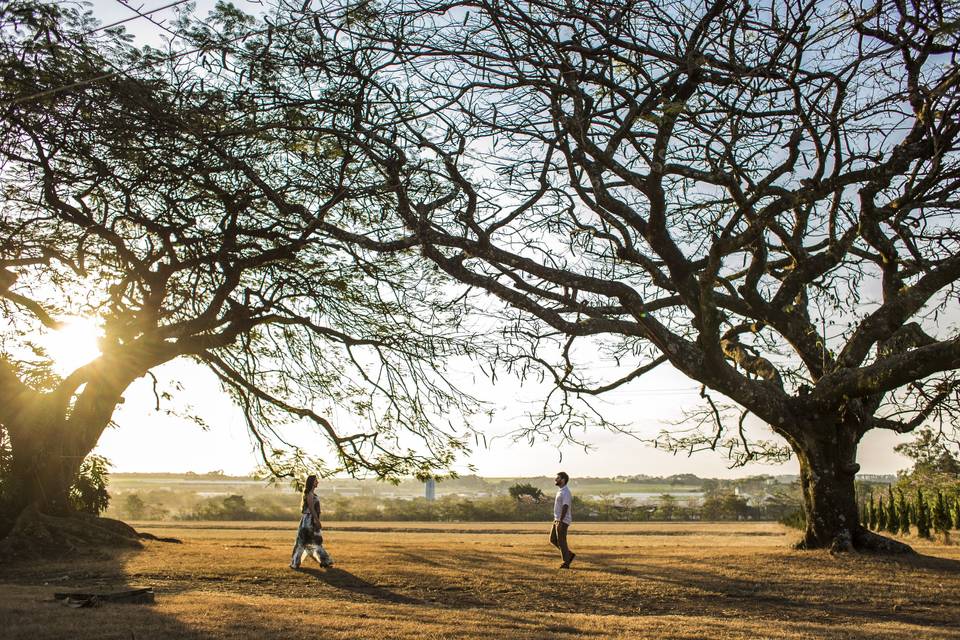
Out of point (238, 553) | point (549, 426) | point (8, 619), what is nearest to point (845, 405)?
point (549, 426)

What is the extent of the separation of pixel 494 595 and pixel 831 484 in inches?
298

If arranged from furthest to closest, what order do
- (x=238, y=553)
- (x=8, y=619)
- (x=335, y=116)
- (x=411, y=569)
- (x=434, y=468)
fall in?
(x=434, y=468)
(x=238, y=553)
(x=411, y=569)
(x=335, y=116)
(x=8, y=619)

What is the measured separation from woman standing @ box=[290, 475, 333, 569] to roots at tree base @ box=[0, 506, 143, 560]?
5370mm

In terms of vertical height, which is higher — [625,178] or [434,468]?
A: [625,178]

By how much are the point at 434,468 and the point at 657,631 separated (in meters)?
10.1

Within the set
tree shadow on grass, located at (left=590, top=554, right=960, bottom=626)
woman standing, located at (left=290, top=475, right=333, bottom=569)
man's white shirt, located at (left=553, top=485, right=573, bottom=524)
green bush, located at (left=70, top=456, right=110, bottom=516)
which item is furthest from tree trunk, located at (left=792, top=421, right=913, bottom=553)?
green bush, located at (left=70, top=456, right=110, bottom=516)

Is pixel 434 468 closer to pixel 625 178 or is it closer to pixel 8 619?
pixel 625 178

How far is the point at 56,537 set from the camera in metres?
16.7

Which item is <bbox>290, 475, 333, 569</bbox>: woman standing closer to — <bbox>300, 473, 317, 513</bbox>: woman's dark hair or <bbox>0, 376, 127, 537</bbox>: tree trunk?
<bbox>300, 473, 317, 513</bbox>: woman's dark hair

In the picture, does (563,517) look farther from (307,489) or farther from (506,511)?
(506,511)

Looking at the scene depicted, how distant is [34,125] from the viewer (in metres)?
11.4

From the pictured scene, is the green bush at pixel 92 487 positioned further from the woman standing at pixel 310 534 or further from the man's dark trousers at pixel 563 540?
the man's dark trousers at pixel 563 540

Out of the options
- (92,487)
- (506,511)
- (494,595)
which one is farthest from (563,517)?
(506,511)

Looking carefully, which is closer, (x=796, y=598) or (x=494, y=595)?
(x=796, y=598)
